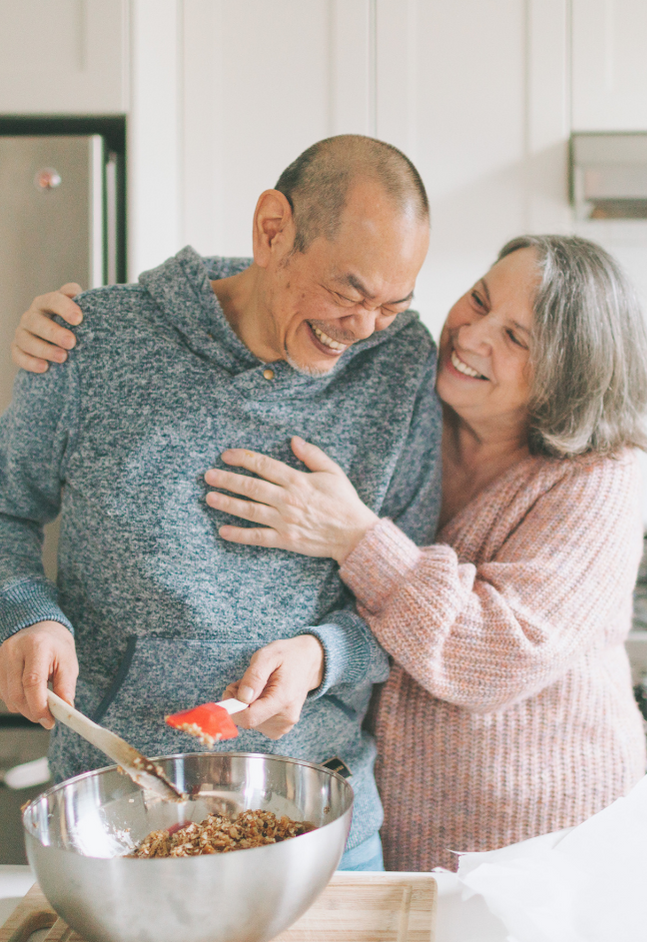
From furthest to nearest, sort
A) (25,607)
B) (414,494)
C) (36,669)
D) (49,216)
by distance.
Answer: (49,216), (414,494), (25,607), (36,669)

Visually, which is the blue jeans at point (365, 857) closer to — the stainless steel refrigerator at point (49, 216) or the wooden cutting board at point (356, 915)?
the wooden cutting board at point (356, 915)

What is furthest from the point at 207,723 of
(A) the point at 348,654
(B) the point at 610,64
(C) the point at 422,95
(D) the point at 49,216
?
(B) the point at 610,64

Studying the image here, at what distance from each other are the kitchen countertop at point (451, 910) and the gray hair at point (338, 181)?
726 millimetres

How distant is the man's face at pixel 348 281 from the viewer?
0.98m

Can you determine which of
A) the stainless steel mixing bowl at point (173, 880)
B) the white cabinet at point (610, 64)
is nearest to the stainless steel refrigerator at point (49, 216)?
the stainless steel mixing bowl at point (173, 880)

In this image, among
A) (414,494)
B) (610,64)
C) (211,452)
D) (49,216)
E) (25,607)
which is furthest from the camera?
(610,64)

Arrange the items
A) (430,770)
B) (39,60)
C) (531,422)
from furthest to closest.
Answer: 1. (39,60)
2. (531,422)
3. (430,770)

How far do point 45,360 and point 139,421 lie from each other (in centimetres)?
15

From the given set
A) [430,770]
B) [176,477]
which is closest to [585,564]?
[430,770]

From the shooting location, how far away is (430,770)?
1.15 m

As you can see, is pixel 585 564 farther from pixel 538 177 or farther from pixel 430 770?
pixel 538 177

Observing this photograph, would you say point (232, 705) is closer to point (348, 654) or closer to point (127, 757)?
point (127, 757)

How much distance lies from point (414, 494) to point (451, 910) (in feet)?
1.87

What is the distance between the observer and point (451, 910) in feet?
2.45
